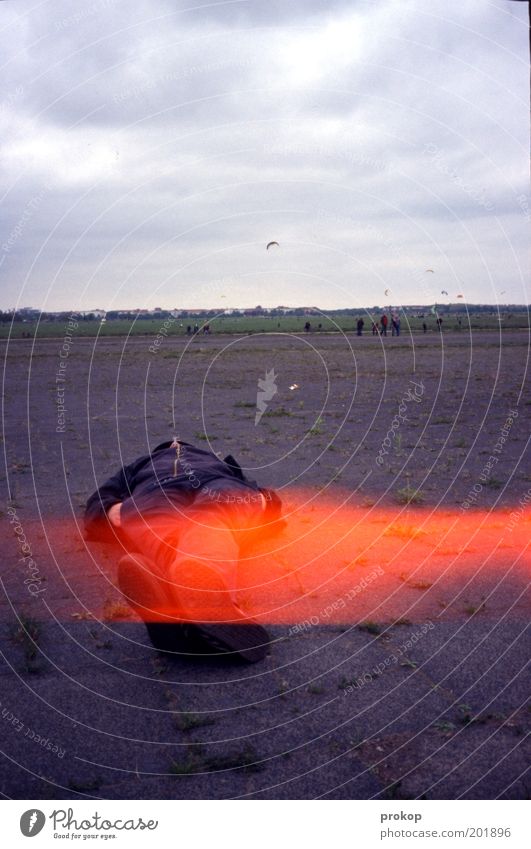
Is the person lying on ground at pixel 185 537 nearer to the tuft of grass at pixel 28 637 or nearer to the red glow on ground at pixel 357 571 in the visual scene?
the red glow on ground at pixel 357 571

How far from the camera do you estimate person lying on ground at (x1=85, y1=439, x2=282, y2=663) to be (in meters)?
4.25

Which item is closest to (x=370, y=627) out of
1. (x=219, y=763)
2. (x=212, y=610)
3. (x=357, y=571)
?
(x=357, y=571)

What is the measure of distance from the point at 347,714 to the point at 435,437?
10.2 meters

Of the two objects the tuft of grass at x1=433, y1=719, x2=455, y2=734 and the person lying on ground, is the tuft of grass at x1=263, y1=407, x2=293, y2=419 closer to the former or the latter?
the person lying on ground

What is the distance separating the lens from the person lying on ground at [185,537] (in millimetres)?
4246

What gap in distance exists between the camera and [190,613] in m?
4.16

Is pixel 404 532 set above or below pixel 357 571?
above

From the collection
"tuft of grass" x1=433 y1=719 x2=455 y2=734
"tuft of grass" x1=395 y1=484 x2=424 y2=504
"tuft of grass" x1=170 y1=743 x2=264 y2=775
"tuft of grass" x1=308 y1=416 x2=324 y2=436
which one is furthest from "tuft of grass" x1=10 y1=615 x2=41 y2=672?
"tuft of grass" x1=308 y1=416 x2=324 y2=436

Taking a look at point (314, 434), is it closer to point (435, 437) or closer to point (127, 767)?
point (435, 437)

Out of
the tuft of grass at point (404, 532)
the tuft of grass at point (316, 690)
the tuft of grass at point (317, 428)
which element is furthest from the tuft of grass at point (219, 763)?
the tuft of grass at point (317, 428)

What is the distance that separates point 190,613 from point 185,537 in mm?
614

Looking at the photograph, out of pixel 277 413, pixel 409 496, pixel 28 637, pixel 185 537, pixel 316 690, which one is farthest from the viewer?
pixel 277 413

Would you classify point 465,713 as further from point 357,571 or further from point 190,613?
point 357,571

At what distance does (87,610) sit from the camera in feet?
17.4
